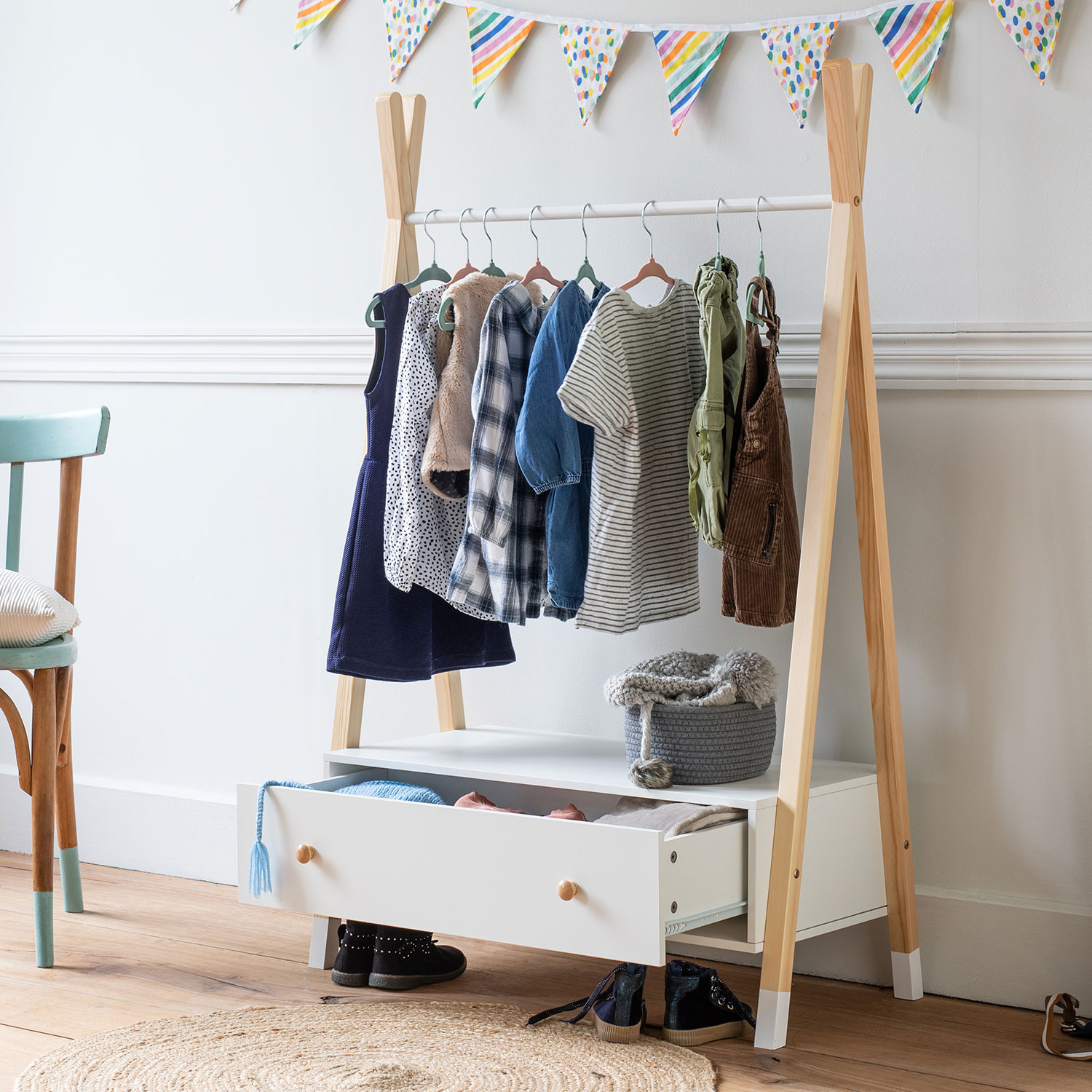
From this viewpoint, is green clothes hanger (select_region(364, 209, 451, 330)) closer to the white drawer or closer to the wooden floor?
the white drawer

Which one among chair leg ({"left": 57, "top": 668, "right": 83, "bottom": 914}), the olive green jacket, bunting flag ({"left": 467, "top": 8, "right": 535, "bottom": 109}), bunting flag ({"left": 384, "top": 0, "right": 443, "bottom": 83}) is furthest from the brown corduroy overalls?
chair leg ({"left": 57, "top": 668, "right": 83, "bottom": 914})

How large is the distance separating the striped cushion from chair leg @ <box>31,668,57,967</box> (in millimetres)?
59

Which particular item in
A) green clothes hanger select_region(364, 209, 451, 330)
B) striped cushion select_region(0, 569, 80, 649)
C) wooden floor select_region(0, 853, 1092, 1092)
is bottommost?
wooden floor select_region(0, 853, 1092, 1092)

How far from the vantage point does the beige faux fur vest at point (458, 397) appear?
193 centimetres

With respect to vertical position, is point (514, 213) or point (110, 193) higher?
point (110, 193)

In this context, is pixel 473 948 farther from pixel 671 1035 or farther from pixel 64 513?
pixel 64 513

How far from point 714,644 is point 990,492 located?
1.53ft

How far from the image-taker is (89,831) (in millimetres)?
2742

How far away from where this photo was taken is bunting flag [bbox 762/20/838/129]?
2.03 meters

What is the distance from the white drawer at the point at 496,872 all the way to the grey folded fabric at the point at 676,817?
0.7 inches

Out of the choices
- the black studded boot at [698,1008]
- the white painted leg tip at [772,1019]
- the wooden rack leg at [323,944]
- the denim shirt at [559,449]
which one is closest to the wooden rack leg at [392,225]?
the wooden rack leg at [323,944]

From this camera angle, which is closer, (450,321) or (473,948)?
(450,321)

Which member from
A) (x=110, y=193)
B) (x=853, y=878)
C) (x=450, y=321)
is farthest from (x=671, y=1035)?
(x=110, y=193)

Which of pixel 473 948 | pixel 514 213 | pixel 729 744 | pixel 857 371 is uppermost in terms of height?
pixel 514 213
